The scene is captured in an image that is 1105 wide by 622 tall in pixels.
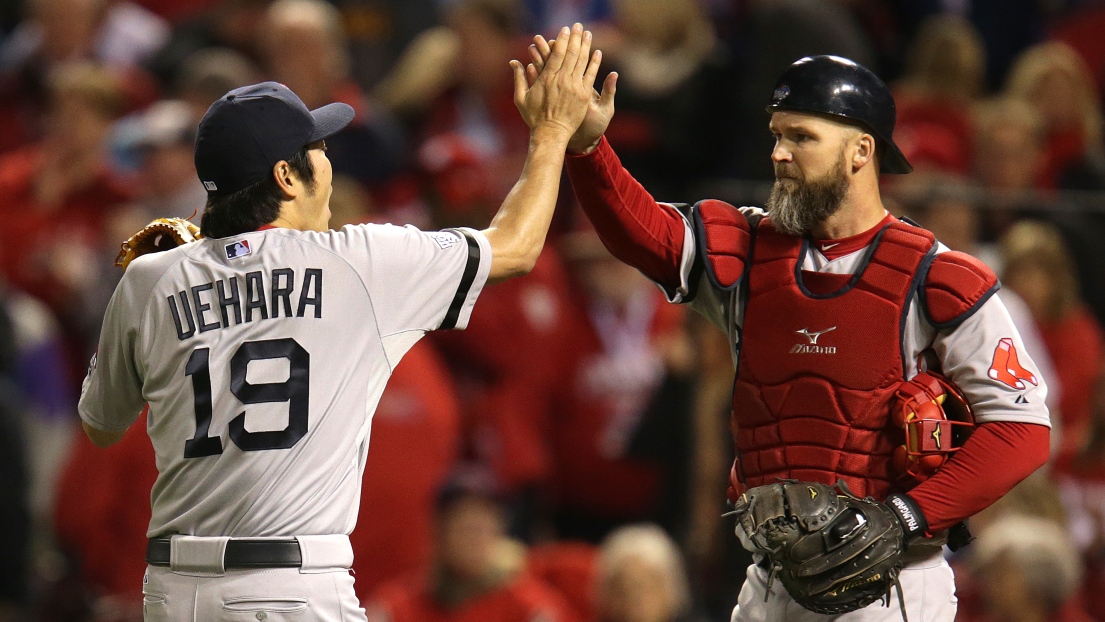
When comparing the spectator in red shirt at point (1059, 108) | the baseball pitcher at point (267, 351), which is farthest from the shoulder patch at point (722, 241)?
the spectator in red shirt at point (1059, 108)

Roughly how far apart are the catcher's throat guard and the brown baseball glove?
1.95m

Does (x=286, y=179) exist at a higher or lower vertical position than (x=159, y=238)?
higher

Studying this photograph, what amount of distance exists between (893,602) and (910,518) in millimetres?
285

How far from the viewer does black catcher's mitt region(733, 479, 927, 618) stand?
3.83 meters

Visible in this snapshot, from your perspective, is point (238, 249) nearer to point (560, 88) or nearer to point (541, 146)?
point (541, 146)

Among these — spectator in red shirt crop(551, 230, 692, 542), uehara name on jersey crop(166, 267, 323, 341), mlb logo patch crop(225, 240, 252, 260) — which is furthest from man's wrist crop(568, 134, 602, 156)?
spectator in red shirt crop(551, 230, 692, 542)

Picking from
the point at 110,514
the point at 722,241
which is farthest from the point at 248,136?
the point at 110,514

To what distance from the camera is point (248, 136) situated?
12.7 ft

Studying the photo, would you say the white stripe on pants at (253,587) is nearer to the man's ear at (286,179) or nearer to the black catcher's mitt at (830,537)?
the man's ear at (286,179)

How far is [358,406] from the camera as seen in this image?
3852mm

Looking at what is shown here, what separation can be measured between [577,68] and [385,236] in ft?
2.47

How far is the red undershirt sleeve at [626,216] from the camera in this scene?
13.6 feet

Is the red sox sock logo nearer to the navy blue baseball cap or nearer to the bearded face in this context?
the bearded face

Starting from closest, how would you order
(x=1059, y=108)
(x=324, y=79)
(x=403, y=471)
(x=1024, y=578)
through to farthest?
(x=1024, y=578) < (x=403, y=471) < (x=1059, y=108) < (x=324, y=79)
